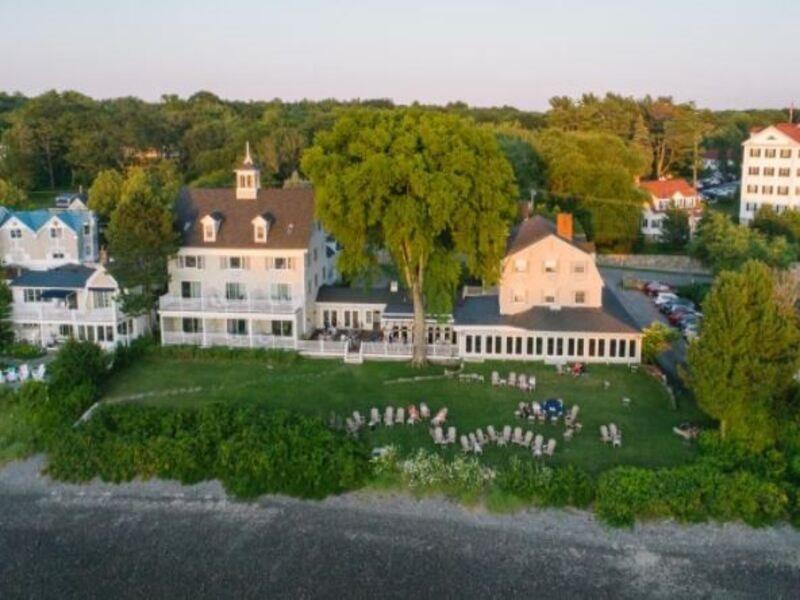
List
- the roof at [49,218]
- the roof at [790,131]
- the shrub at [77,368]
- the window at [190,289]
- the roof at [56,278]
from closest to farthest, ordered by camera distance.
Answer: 1. the shrub at [77,368]
2. the roof at [56,278]
3. the window at [190,289]
4. the roof at [49,218]
5. the roof at [790,131]

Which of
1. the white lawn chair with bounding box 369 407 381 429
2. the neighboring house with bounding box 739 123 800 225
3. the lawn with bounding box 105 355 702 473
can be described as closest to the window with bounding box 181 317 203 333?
the lawn with bounding box 105 355 702 473

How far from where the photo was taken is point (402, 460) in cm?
2708

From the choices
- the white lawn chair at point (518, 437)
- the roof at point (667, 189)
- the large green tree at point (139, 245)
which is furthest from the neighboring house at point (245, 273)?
the roof at point (667, 189)

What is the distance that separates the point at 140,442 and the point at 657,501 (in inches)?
Result: 665

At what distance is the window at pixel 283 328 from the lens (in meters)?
38.6

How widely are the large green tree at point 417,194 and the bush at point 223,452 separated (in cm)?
898

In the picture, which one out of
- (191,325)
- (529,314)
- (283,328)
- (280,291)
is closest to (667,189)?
(529,314)

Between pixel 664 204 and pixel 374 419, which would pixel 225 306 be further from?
pixel 664 204

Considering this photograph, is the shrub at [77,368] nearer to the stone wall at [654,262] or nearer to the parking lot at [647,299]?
the parking lot at [647,299]

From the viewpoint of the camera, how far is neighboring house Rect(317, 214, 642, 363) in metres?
36.1

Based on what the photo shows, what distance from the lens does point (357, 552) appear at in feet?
76.1

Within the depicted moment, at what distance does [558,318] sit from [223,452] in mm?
16631

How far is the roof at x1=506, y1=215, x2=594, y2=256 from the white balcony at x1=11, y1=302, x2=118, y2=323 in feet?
61.4

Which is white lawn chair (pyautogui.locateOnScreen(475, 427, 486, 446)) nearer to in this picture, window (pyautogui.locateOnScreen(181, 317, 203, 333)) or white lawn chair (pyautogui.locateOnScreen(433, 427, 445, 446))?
white lawn chair (pyautogui.locateOnScreen(433, 427, 445, 446))
